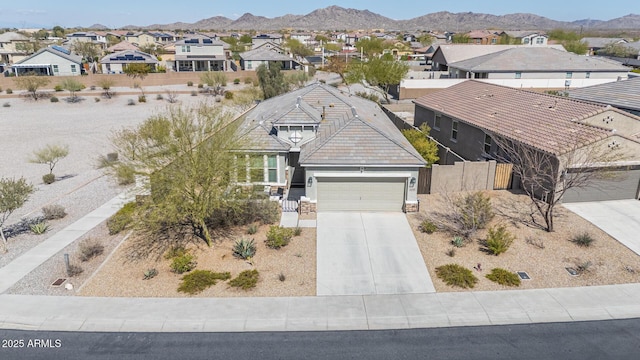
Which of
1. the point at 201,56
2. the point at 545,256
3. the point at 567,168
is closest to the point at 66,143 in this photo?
the point at 545,256

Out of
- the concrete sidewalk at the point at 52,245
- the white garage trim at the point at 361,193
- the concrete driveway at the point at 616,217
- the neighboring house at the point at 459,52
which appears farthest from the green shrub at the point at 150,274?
the neighboring house at the point at 459,52

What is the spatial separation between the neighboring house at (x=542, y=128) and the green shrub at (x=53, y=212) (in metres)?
21.8

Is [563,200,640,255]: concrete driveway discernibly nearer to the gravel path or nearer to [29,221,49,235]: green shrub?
the gravel path

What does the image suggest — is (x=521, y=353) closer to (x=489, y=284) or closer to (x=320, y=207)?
(x=489, y=284)

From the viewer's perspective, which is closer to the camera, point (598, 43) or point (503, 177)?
point (503, 177)

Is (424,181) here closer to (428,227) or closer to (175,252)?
(428,227)

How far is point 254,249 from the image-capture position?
1664 cm

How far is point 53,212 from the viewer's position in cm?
1972

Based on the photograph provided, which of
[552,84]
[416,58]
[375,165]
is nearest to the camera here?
[375,165]

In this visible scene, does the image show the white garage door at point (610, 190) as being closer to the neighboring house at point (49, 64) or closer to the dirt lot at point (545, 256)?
the dirt lot at point (545, 256)

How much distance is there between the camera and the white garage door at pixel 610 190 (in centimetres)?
2053

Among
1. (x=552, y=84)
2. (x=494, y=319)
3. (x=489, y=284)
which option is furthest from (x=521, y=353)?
(x=552, y=84)

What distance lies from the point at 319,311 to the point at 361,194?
768 cm

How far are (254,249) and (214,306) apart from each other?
3.50 meters
